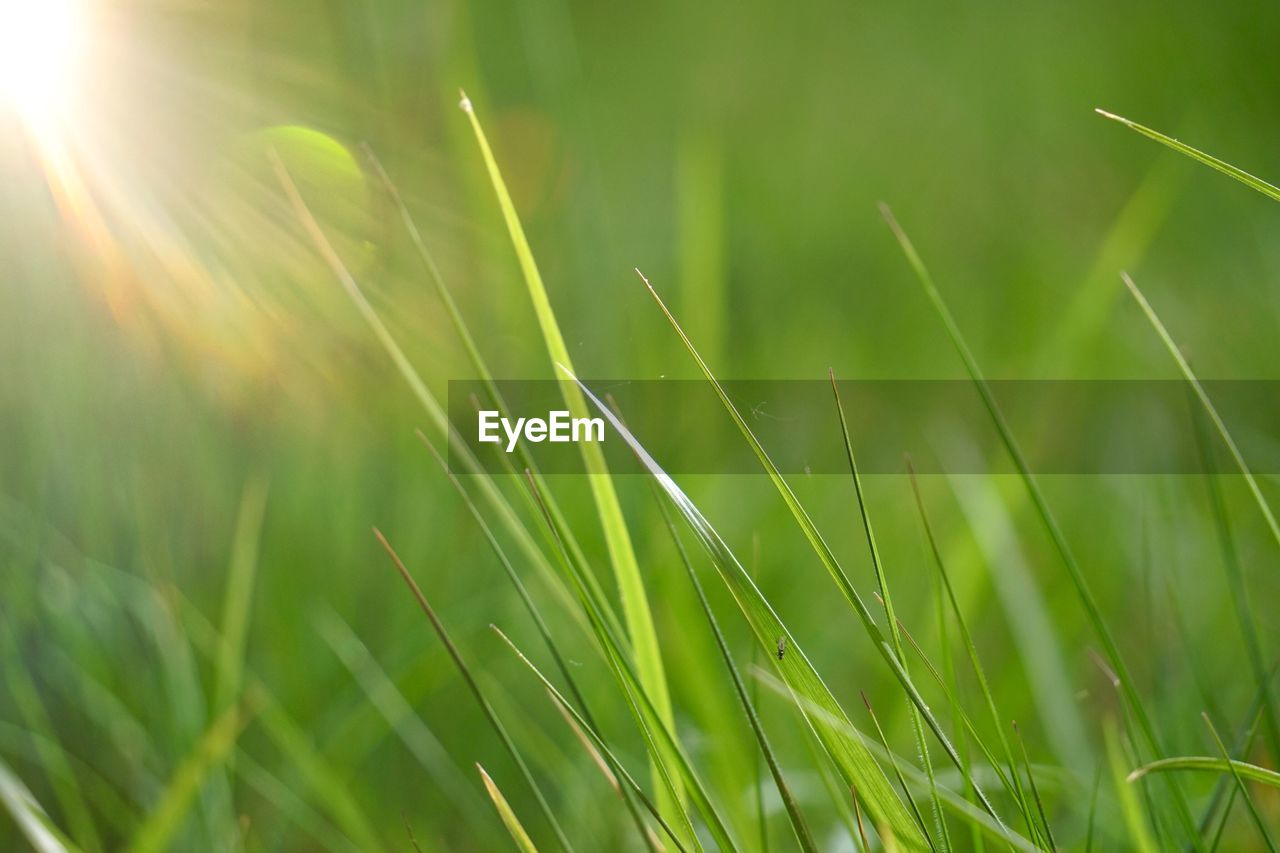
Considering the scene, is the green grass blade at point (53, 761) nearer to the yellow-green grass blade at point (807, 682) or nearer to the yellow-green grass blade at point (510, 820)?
the yellow-green grass blade at point (510, 820)

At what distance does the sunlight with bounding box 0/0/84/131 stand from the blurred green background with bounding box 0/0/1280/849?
0.15ft

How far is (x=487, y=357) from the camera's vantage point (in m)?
1.10

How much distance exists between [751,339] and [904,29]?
116cm

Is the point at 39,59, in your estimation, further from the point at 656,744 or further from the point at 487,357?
the point at 656,744

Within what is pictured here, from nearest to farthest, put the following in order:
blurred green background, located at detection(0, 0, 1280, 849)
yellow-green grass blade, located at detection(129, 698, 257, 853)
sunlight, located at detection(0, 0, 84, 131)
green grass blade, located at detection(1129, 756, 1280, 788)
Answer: green grass blade, located at detection(1129, 756, 1280, 788) → yellow-green grass blade, located at detection(129, 698, 257, 853) → blurred green background, located at detection(0, 0, 1280, 849) → sunlight, located at detection(0, 0, 84, 131)

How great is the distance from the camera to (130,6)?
4.33 feet

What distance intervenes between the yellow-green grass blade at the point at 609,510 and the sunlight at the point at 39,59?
73 centimetres

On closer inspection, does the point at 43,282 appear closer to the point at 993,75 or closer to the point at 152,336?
the point at 152,336

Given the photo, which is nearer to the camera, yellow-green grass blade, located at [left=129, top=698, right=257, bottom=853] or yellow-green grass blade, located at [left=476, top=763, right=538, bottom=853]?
yellow-green grass blade, located at [left=476, top=763, right=538, bottom=853]

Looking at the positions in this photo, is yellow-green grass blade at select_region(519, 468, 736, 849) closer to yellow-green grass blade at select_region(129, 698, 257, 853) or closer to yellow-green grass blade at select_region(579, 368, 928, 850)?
yellow-green grass blade at select_region(579, 368, 928, 850)

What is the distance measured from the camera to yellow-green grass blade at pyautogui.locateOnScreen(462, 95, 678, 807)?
0.40 meters

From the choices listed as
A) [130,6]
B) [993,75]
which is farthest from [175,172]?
[993,75]

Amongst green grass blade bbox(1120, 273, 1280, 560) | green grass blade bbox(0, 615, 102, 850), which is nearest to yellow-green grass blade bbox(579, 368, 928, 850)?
green grass blade bbox(1120, 273, 1280, 560)

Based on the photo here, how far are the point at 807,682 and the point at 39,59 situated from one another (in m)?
0.99
